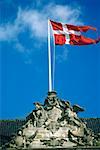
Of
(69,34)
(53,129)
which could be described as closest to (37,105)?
(53,129)

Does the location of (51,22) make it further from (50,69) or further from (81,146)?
(81,146)

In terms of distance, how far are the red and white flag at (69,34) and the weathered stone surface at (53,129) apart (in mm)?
3893

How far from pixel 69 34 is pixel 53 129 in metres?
6.85

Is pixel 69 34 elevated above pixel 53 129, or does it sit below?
above

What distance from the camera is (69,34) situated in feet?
163

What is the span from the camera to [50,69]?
4909cm

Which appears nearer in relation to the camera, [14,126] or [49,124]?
[49,124]

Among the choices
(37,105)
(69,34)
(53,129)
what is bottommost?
(53,129)

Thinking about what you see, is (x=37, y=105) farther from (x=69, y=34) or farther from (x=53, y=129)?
(x=69, y=34)

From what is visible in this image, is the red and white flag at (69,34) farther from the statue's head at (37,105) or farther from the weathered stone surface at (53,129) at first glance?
the statue's head at (37,105)

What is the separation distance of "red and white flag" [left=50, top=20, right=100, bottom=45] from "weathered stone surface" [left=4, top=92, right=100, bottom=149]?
3.89m

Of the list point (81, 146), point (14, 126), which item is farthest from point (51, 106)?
point (14, 126)

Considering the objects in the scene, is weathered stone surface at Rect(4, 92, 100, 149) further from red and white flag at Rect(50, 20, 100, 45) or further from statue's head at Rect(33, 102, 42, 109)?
red and white flag at Rect(50, 20, 100, 45)

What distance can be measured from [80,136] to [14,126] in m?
8.77
